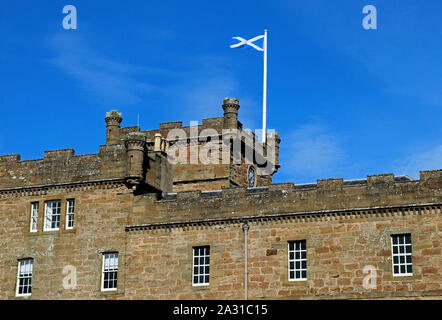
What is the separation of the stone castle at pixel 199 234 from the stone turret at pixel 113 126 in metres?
7.63

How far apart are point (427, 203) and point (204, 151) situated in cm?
1780

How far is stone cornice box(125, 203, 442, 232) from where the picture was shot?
112 feet

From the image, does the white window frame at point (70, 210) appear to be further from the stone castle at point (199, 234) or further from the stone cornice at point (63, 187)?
the stone cornice at point (63, 187)

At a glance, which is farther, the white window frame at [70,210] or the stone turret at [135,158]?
the white window frame at [70,210]

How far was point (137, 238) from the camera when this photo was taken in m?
38.9

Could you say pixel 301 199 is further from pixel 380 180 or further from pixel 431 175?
pixel 431 175

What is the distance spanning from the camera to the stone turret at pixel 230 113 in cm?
Result: 4819

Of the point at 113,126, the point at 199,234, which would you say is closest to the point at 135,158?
the point at 199,234

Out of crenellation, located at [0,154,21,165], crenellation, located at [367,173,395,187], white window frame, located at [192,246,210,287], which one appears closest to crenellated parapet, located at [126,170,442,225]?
crenellation, located at [367,173,395,187]
